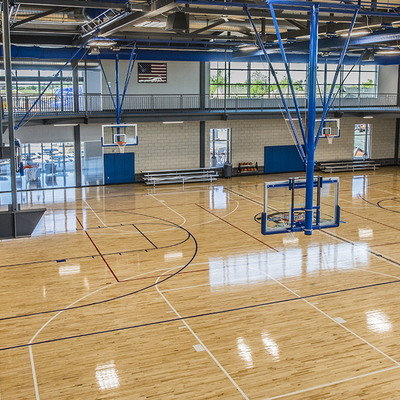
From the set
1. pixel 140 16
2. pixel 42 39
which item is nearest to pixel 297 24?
pixel 140 16

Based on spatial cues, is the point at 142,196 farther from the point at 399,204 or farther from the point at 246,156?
the point at 399,204

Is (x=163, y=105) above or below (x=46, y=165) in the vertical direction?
above

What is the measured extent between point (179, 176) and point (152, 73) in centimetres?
626

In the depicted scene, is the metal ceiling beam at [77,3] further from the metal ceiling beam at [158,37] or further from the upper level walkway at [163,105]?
the upper level walkway at [163,105]

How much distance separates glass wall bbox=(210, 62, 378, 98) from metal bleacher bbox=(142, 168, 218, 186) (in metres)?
5.07

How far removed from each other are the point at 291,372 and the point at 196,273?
5.44 m

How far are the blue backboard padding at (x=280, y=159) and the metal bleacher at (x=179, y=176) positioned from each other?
4004 mm

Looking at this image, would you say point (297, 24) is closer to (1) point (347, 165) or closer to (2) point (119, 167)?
(2) point (119, 167)

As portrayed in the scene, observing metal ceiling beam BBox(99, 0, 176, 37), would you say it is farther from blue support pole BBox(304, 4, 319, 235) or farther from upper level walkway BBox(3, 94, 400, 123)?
A: upper level walkway BBox(3, 94, 400, 123)

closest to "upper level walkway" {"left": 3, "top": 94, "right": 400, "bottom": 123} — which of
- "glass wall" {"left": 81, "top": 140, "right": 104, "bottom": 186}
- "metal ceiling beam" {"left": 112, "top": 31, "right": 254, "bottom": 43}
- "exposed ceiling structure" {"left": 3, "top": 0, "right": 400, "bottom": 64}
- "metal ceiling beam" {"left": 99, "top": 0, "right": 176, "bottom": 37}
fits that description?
"glass wall" {"left": 81, "top": 140, "right": 104, "bottom": 186}

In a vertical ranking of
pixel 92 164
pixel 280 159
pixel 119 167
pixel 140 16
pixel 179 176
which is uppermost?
pixel 140 16

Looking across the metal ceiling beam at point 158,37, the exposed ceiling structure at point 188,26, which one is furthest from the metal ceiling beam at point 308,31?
the metal ceiling beam at point 158,37

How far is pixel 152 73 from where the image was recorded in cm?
2838

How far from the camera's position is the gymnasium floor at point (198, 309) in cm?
860
